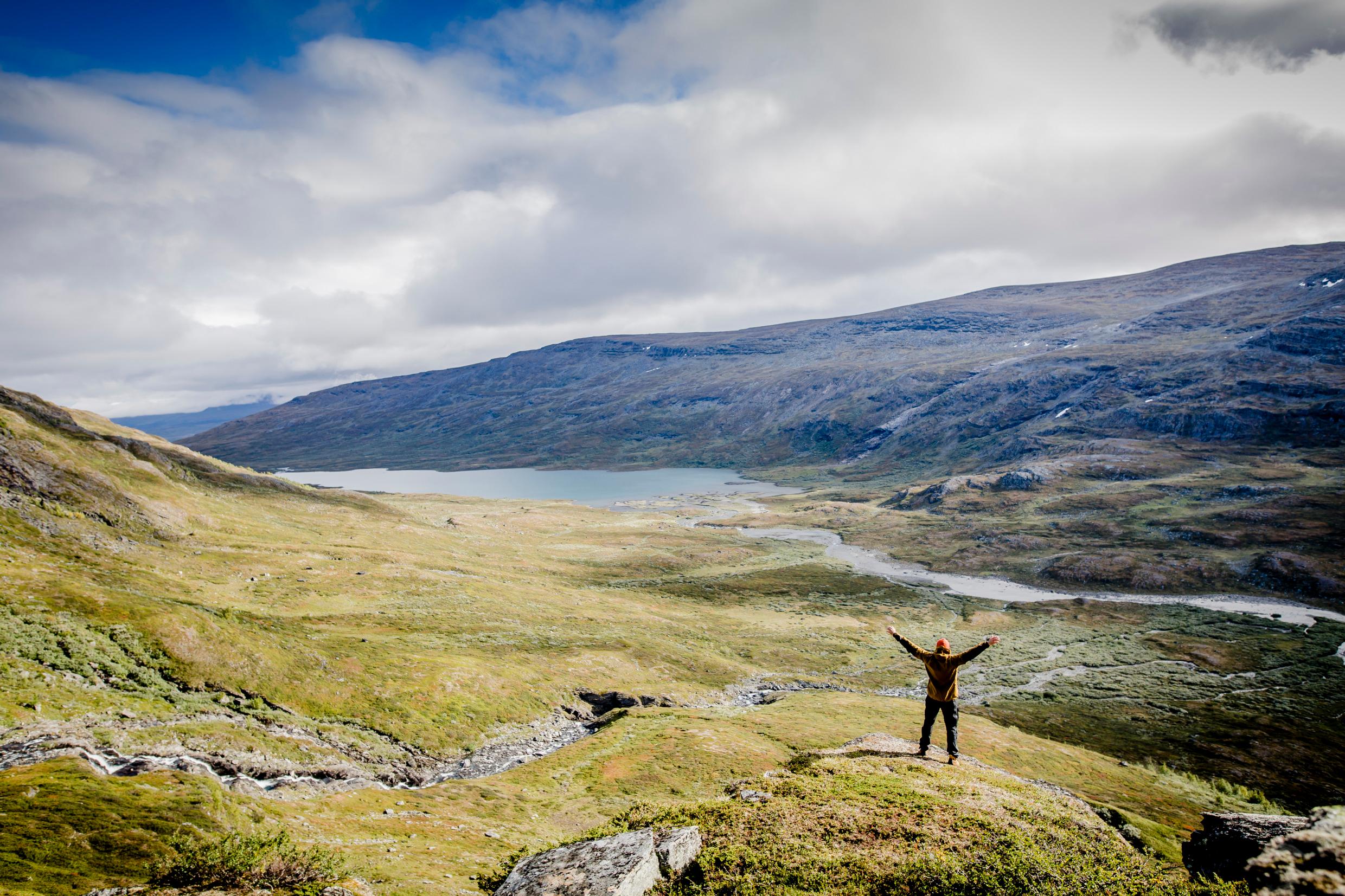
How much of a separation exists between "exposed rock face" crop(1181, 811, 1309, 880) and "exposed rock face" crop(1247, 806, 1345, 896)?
36.0 inches

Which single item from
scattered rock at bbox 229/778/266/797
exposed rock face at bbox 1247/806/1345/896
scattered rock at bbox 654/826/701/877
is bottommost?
scattered rock at bbox 229/778/266/797

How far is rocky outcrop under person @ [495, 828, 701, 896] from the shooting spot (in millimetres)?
11516

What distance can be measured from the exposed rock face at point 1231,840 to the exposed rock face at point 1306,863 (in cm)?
91

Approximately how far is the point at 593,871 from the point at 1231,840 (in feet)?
47.0

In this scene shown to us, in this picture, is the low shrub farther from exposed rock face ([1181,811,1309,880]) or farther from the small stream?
the small stream

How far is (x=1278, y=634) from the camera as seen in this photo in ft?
269

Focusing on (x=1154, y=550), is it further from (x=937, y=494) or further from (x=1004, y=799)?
(x=1004, y=799)

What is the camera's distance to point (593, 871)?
12.0 meters

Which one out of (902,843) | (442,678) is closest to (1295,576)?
(902,843)

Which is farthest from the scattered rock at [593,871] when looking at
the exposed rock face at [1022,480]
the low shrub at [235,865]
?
the exposed rock face at [1022,480]

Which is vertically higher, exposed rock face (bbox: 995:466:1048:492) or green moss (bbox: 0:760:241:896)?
green moss (bbox: 0:760:241:896)

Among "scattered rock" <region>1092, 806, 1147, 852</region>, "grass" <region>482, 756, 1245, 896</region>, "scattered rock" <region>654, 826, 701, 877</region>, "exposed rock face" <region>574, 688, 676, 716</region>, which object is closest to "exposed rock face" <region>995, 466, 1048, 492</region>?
"exposed rock face" <region>574, 688, 676, 716</region>

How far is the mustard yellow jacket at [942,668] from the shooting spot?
18.7m

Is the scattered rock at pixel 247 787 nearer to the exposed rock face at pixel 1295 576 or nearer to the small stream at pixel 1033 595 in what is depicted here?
the small stream at pixel 1033 595
